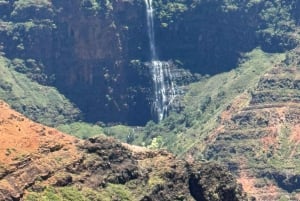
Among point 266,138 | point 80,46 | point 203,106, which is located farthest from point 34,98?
point 266,138

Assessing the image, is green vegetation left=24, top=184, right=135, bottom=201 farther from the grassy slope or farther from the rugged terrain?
the grassy slope

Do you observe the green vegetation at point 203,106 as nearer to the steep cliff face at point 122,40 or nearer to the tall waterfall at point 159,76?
the steep cliff face at point 122,40

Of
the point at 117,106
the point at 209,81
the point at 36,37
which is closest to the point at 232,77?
the point at 209,81

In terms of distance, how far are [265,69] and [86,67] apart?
25.9 meters

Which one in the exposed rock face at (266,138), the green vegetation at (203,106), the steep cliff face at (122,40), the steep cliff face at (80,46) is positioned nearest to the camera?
the exposed rock face at (266,138)

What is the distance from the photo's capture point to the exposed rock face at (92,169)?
8444cm

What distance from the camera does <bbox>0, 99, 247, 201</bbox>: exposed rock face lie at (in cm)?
8444

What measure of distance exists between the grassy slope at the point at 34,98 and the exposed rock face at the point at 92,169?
79234 millimetres

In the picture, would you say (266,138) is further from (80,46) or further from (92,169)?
(92,169)

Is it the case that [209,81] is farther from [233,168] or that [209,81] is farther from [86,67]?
[233,168]

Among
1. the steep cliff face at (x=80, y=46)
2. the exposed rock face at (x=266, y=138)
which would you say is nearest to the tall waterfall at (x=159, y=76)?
the steep cliff face at (x=80, y=46)

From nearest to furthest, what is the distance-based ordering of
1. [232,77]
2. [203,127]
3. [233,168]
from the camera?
[233,168] → [203,127] → [232,77]

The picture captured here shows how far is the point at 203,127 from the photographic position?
168375 millimetres

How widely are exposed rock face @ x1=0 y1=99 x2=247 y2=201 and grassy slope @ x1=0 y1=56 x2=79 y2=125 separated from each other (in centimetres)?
7923
